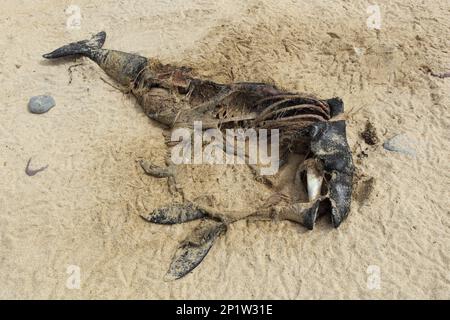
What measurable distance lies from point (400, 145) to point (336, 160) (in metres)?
1.07

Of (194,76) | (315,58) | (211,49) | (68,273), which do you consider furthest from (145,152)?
(315,58)

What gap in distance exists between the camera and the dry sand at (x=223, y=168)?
4469mm

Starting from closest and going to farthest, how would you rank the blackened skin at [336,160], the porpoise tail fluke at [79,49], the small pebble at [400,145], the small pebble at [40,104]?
the blackened skin at [336,160], the small pebble at [400,145], the small pebble at [40,104], the porpoise tail fluke at [79,49]

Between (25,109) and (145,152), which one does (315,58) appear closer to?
(145,152)

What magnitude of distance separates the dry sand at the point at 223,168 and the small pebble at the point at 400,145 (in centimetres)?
9

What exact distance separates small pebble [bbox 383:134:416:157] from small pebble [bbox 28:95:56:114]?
176 inches

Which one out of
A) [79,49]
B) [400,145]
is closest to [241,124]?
[400,145]

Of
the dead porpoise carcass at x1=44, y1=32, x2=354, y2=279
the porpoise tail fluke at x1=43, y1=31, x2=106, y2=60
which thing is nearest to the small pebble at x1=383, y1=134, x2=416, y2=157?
the dead porpoise carcass at x1=44, y1=32, x2=354, y2=279

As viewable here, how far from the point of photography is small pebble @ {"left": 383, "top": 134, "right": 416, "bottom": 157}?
18.0ft

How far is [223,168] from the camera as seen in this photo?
548cm

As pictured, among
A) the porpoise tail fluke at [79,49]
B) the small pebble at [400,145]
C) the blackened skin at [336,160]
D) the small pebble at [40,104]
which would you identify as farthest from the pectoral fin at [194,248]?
the porpoise tail fluke at [79,49]

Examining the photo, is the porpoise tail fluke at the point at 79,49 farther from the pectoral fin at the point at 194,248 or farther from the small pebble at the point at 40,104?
the pectoral fin at the point at 194,248

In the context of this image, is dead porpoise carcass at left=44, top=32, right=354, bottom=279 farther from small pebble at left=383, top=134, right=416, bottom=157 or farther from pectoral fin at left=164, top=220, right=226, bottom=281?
small pebble at left=383, top=134, right=416, bottom=157

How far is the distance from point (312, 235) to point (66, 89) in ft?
13.7
